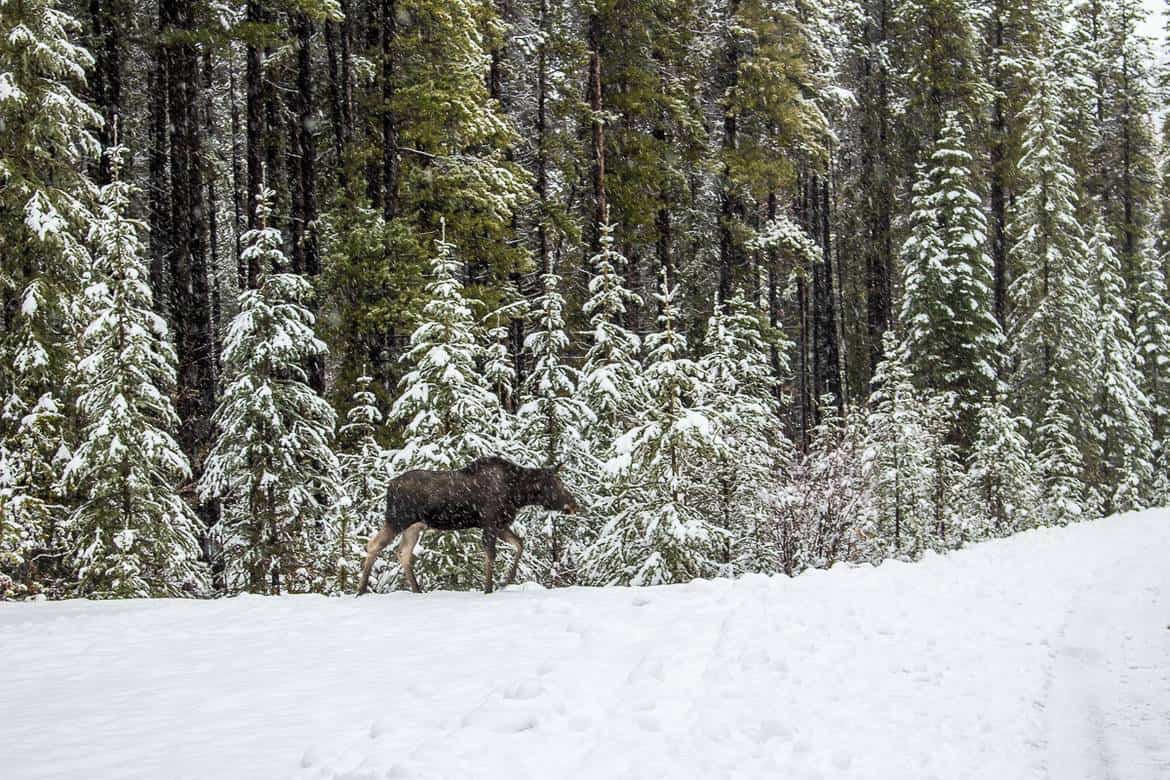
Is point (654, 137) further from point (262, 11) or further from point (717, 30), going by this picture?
point (262, 11)

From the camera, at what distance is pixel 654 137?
82.7ft

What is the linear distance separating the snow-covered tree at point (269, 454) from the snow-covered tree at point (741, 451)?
6546 mm

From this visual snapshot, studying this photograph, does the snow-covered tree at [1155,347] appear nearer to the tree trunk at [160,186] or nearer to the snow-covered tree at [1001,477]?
the snow-covered tree at [1001,477]

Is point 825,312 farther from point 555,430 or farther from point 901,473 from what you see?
point 555,430

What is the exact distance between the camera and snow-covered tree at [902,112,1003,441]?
27.2m

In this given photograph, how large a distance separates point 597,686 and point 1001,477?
20.6m

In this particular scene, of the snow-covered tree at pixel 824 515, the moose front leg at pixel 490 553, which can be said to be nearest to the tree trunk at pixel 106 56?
the moose front leg at pixel 490 553

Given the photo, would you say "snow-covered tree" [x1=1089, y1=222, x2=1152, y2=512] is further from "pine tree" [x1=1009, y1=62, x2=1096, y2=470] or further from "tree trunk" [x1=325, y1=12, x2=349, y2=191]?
"tree trunk" [x1=325, y1=12, x2=349, y2=191]

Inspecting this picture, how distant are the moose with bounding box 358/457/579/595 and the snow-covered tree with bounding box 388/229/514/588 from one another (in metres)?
2.78

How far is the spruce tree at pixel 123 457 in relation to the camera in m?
13.1

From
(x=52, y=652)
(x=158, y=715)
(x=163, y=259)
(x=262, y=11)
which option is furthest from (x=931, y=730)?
(x=163, y=259)

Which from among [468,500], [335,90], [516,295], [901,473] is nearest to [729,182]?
[516,295]

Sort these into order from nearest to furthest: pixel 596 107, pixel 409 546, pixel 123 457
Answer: pixel 409 546 < pixel 123 457 < pixel 596 107

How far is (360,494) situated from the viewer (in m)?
14.4
